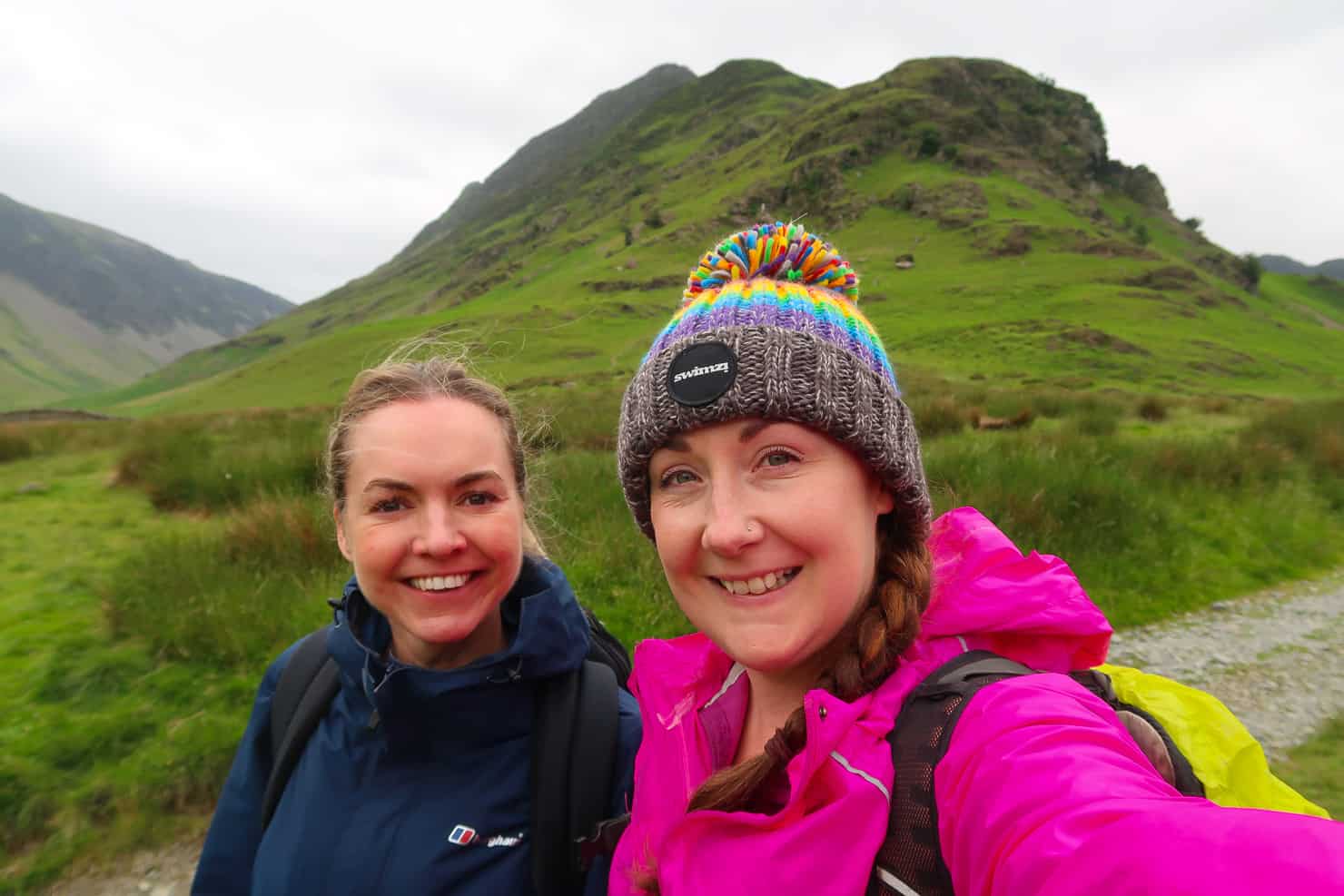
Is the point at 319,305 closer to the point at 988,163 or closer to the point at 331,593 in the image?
the point at 988,163

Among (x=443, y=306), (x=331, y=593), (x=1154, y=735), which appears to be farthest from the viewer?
(x=443, y=306)

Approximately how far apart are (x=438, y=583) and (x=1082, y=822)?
1619mm

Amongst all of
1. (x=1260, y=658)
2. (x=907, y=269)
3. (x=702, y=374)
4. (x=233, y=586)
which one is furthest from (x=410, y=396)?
(x=907, y=269)

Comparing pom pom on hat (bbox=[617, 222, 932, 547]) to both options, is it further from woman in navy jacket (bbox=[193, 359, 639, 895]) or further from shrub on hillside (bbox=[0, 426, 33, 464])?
shrub on hillside (bbox=[0, 426, 33, 464])

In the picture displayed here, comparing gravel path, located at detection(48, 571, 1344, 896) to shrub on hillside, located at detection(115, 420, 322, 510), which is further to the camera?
shrub on hillside, located at detection(115, 420, 322, 510)

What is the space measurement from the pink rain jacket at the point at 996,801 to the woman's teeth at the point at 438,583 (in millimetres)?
731

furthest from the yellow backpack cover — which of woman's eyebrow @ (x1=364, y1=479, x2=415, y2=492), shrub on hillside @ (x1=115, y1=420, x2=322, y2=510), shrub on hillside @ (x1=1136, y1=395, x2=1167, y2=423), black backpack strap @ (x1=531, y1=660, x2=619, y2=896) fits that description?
shrub on hillside @ (x1=1136, y1=395, x2=1167, y2=423)

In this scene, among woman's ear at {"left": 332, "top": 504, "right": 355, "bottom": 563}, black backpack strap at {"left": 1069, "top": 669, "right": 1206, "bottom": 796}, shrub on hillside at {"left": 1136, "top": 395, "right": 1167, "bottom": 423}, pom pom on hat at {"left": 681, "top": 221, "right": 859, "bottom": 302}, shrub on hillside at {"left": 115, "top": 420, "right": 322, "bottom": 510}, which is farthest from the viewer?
shrub on hillside at {"left": 1136, "top": 395, "right": 1167, "bottom": 423}

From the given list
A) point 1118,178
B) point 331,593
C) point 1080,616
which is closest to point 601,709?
point 1080,616

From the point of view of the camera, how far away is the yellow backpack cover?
0.99m

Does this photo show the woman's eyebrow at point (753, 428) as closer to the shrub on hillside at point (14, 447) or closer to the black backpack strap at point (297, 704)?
the black backpack strap at point (297, 704)

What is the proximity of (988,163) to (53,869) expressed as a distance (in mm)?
77603

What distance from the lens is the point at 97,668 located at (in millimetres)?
3729

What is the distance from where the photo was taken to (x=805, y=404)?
1.35m
